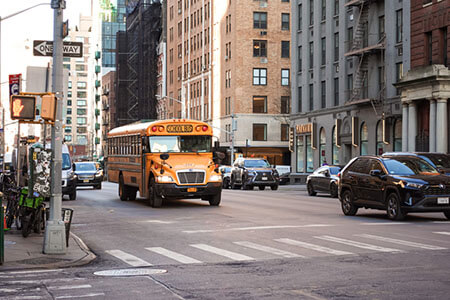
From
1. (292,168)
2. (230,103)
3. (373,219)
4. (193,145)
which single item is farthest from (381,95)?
(230,103)

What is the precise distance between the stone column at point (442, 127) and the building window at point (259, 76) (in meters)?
44.4

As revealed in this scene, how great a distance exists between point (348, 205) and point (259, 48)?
65903 mm

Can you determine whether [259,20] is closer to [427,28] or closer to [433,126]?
[427,28]

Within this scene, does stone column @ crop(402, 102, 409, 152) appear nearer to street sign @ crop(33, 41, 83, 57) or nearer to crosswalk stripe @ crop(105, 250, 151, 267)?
crosswalk stripe @ crop(105, 250, 151, 267)

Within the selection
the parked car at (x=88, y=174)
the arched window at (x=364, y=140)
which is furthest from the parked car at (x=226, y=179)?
the arched window at (x=364, y=140)

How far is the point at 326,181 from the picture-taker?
130ft

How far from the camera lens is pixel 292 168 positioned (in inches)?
2766

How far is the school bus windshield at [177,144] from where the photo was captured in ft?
91.0

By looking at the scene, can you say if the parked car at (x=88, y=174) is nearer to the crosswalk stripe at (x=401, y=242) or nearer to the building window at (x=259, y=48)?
the crosswalk stripe at (x=401, y=242)

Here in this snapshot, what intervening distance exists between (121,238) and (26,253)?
11.3 ft

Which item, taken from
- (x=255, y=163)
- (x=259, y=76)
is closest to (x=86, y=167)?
(x=255, y=163)

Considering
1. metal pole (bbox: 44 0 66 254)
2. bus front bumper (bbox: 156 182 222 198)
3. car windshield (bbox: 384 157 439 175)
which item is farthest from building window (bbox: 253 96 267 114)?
metal pole (bbox: 44 0 66 254)

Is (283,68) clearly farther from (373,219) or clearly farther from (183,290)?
(183,290)

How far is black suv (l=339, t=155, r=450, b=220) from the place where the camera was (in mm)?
20156
